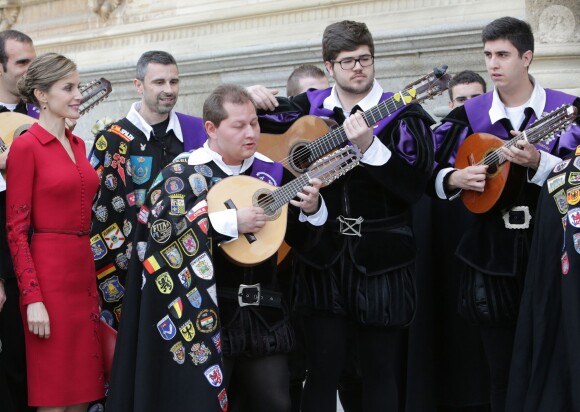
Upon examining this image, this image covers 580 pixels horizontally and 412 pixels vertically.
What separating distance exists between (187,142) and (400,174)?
4.90 ft

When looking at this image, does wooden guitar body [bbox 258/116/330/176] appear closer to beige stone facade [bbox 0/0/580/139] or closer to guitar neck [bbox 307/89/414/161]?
guitar neck [bbox 307/89/414/161]

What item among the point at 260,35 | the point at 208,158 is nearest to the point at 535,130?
the point at 208,158

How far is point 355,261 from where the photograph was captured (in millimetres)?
4602

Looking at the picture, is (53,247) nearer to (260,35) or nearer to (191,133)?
(191,133)

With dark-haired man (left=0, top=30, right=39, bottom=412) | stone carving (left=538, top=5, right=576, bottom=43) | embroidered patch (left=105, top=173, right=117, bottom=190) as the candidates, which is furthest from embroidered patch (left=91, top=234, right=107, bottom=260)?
stone carving (left=538, top=5, right=576, bottom=43)

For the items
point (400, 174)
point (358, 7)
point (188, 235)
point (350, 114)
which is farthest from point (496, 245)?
point (358, 7)

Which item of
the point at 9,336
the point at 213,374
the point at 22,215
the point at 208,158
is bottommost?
the point at 213,374

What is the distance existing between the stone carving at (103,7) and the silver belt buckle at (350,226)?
24.4ft

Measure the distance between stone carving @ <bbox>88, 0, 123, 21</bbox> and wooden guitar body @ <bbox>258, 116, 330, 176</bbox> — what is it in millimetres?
6871

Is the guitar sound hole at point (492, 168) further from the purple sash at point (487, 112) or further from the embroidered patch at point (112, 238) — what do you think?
the embroidered patch at point (112, 238)

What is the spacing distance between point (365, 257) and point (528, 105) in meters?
1.06

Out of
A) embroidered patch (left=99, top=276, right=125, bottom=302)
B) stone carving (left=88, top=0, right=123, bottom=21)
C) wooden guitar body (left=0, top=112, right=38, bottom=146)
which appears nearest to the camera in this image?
wooden guitar body (left=0, top=112, right=38, bottom=146)

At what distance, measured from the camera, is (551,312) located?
14.1 feet

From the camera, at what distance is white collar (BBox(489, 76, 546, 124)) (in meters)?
4.66
